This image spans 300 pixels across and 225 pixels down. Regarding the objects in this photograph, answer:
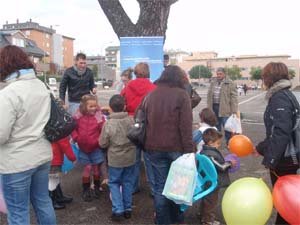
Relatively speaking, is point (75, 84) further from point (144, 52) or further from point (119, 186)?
point (119, 186)

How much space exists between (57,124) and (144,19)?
505cm

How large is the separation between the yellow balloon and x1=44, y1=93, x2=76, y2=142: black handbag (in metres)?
1.69

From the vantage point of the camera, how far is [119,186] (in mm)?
4828

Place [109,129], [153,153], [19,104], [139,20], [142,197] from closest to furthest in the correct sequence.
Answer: [19,104], [153,153], [109,129], [142,197], [139,20]

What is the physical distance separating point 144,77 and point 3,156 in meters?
2.39

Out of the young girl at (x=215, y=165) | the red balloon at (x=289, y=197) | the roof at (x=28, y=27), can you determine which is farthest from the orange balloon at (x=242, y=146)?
the roof at (x=28, y=27)

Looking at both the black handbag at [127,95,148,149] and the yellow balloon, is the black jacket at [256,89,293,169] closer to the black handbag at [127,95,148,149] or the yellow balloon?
the yellow balloon

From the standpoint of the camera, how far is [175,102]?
13.1 ft

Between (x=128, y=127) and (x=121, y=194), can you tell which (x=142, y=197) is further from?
(x=128, y=127)

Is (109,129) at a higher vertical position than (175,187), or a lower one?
higher

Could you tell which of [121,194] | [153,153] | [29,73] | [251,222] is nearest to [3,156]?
[29,73]

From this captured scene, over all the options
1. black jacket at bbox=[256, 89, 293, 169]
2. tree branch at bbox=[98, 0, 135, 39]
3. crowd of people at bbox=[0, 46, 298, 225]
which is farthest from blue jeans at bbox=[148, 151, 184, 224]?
tree branch at bbox=[98, 0, 135, 39]

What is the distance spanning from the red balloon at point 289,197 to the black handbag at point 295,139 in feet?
0.72

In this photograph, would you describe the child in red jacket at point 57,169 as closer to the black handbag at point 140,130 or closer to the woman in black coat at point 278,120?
the black handbag at point 140,130
